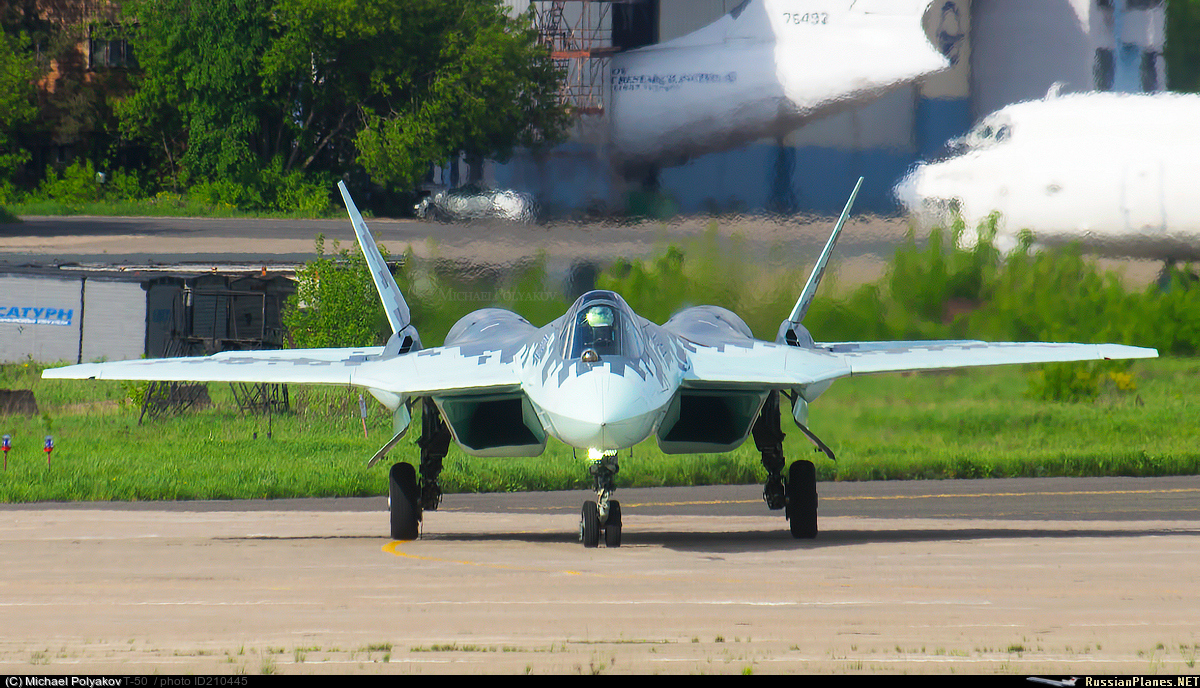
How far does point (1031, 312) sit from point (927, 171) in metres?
3.23

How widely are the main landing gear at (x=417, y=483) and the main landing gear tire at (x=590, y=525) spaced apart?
206 centimetres

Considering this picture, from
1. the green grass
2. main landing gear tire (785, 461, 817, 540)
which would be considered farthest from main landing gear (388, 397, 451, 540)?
the green grass

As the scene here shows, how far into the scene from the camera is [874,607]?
9.22 metres

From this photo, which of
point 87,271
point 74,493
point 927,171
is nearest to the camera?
point 74,493

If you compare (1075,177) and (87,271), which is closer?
(1075,177)

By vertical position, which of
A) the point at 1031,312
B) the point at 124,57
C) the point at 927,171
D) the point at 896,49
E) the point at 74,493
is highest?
the point at 124,57

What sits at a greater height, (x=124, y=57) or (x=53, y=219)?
(x=124, y=57)

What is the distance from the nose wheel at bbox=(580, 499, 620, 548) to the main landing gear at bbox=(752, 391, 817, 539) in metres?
1.98

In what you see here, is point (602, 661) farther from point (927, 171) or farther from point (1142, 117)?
point (1142, 117)

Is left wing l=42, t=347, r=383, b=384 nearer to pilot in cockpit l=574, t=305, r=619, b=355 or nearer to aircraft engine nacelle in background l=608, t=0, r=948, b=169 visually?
pilot in cockpit l=574, t=305, r=619, b=355

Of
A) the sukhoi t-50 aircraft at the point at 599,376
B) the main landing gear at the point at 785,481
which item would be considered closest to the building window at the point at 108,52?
the sukhoi t-50 aircraft at the point at 599,376

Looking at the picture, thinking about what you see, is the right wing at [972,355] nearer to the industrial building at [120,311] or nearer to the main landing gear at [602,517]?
the main landing gear at [602,517]

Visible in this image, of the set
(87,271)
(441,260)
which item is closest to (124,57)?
(87,271)

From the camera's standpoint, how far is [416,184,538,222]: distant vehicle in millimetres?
21656
